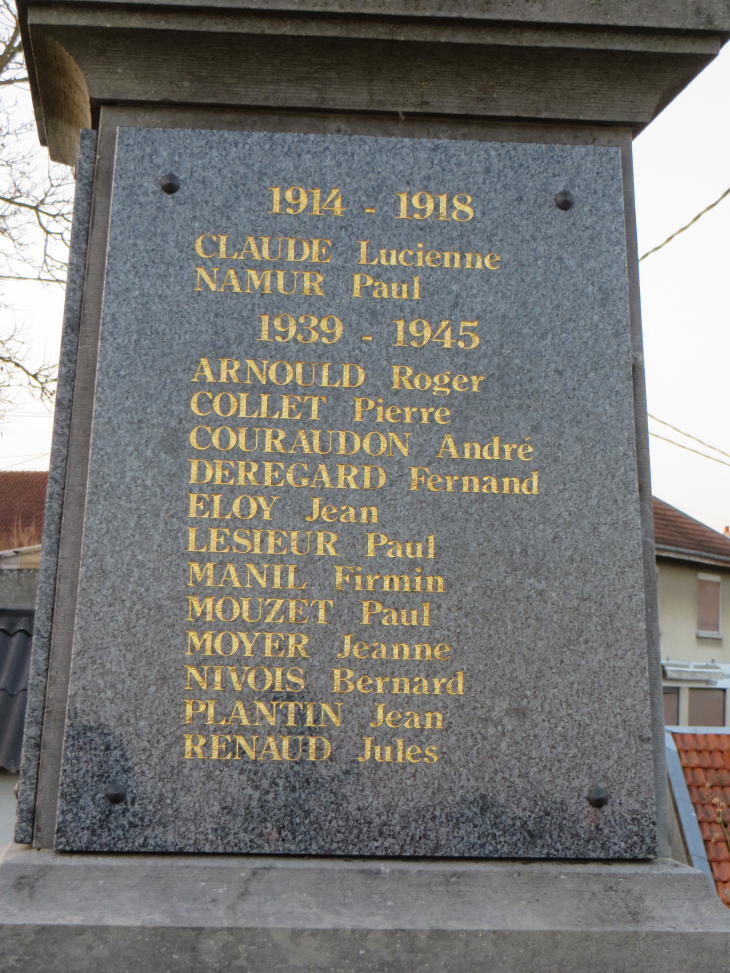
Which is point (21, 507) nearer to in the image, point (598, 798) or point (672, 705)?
point (672, 705)

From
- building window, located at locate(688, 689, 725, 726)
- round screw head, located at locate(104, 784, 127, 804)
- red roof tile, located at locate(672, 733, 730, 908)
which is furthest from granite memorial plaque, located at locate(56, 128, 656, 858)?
building window, located at locate(688, 689, 725, 726)

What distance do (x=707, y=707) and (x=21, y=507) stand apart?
2618 cm

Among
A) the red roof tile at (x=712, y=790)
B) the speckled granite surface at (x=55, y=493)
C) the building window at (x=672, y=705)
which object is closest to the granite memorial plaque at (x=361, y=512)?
the speckled granite surface at (x=55, y=493)

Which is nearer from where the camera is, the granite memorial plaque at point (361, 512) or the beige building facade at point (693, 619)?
the granite memorial plaque at point (361, 512)

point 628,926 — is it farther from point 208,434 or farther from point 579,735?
point 208,434

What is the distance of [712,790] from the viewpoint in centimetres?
658

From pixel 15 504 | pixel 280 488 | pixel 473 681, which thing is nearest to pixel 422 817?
pixel 473 681

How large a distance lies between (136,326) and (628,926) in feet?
6.69

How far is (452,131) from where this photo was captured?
107 inches

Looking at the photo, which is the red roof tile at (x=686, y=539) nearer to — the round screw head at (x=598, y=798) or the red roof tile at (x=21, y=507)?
the red roof tile at (x=21, y=507)

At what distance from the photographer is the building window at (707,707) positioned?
77.8 feet

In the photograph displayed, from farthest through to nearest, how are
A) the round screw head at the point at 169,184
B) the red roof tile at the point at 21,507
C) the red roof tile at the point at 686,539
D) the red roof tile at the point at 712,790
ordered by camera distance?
1. the red roof tile at the point at 21,507
2. the red roof tile at the point at 686,539
3. the red roof tile at the point at 712,790
4. the round screw head at the point at 169,184

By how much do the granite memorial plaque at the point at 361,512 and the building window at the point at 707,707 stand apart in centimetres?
2343

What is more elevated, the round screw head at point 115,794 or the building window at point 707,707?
the round screw head at point 115,794
